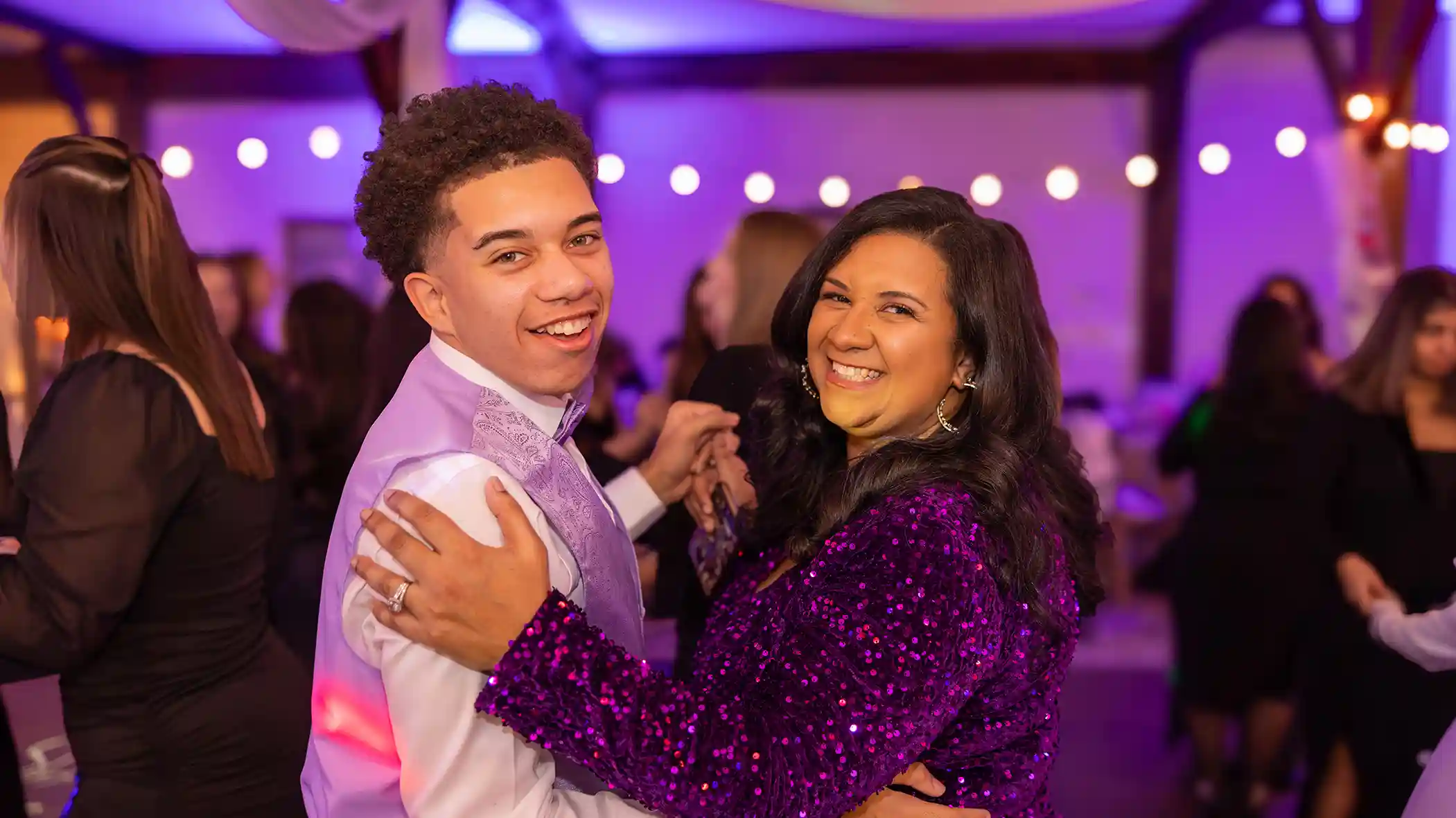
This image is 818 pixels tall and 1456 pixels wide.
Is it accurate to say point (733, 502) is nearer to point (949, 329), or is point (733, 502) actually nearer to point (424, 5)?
point (949, 329)

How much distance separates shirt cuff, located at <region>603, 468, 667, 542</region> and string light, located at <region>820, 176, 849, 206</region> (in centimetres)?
603

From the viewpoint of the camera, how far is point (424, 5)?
12.3 ft

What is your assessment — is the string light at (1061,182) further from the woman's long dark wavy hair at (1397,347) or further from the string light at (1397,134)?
the woman's long dark wavy hair at (1397,347)

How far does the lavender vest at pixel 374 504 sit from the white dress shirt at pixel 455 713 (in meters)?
0.02

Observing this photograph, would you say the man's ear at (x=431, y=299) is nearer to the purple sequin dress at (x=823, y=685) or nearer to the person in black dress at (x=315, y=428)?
the purple sequin dress at (x=823, y=685)

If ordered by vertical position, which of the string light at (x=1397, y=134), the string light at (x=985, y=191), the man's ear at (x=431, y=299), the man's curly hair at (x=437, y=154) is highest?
the string light at (x=1397, y=134)

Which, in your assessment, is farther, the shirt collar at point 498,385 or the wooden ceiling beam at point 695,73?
the wooden ceiling beam at point 695,73

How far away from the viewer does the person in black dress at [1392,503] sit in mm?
2812

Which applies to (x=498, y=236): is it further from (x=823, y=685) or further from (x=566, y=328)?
(x=823, y=685)

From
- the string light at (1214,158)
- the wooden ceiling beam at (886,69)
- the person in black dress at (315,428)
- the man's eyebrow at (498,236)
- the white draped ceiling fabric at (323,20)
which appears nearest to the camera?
the man's eyebrow at (498,236)

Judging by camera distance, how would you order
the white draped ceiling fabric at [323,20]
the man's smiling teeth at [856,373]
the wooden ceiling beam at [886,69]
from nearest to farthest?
the man's smiling teeth at [856,373] < the white draped ceiling fabric at [323,20] < the wooden ceiling beam at [886,69]

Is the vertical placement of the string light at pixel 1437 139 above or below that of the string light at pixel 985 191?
above

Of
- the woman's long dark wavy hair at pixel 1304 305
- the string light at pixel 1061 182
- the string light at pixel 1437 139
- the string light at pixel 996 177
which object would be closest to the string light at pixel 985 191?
the string light at pixel 996 177

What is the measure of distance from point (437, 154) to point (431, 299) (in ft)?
0.52
